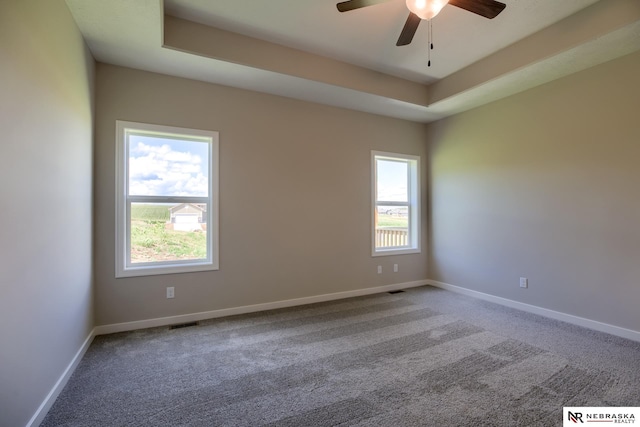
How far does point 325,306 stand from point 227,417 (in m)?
2.18

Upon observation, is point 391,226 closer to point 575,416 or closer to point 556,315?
point 556,315

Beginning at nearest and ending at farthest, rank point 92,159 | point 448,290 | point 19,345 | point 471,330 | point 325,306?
1. point 19,345
2. point 92,159
3. point 471,330
4. point 325,306
5. point 448,290

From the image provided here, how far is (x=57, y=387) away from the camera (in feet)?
6.41

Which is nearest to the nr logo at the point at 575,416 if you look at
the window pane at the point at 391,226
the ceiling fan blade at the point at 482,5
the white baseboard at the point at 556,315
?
the white baseboard at the point at 556,315

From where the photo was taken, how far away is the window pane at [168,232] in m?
3.16

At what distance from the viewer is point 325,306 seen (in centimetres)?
384

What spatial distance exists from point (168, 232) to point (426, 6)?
322cm

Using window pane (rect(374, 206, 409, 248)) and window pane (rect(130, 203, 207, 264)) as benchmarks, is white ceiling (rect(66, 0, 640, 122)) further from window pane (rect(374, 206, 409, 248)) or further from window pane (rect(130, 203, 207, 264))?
window pane (rect(374, 206, 409, 248))

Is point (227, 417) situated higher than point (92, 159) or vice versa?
point (92, 159)

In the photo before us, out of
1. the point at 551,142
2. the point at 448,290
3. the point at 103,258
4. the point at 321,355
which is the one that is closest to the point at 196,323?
the point at 103,258

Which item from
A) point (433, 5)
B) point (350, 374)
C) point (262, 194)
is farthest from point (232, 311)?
point (433, 5)

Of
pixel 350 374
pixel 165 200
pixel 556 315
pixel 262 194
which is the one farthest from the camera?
pixel 262 194

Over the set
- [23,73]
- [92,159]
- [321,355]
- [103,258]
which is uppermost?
[23,73]

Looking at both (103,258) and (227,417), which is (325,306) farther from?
(103,258)
